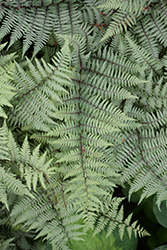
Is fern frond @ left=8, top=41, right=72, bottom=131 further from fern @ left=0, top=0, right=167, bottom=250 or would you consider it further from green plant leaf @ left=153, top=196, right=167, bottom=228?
green plant leaf @ left=153, top=196, right=167, bottom=228

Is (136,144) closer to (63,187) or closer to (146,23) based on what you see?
(63,187)

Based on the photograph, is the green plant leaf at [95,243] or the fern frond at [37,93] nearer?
the fern frond at [37,93]

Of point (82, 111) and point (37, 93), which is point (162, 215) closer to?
point (82, 111)

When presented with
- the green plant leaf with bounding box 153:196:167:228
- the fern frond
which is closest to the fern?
the fern frond

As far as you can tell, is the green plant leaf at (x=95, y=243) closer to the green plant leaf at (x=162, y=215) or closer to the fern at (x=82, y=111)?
the fern at (x=82, y=111)

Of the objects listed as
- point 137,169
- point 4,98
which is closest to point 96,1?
point 4,98

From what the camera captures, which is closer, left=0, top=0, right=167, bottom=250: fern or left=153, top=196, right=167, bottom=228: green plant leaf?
left=0, top=0, right=167, bottom=250: fern

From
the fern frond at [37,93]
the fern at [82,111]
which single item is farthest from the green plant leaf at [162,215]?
the fern frond at [37,93]

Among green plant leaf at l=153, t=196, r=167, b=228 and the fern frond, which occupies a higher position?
the fern frond

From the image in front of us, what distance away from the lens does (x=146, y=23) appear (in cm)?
229

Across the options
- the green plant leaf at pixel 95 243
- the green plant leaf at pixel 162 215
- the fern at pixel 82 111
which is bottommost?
the green plant leaf at pixel 95 243

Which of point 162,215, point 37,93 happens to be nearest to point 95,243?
point 162,215

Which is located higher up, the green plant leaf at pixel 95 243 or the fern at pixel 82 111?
Answer: the fern at pixel 82 111

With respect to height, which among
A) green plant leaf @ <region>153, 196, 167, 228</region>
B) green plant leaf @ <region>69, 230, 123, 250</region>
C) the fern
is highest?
the fern
